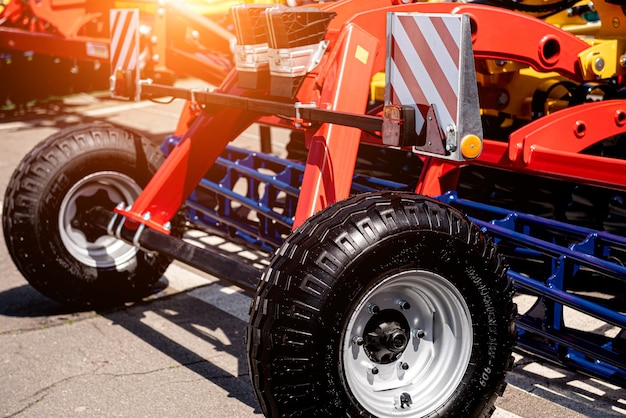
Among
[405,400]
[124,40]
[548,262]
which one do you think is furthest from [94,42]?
[405,400]

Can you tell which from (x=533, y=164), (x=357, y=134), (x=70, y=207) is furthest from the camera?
(x=70, y=207)

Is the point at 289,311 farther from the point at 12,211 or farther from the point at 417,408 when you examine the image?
the point at 12,211

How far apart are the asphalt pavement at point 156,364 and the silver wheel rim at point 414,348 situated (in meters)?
0.54

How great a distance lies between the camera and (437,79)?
113 inches

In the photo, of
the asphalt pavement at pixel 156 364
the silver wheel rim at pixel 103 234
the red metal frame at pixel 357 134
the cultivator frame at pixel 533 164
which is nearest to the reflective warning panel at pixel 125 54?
the cultivator frame at pixel 533 164

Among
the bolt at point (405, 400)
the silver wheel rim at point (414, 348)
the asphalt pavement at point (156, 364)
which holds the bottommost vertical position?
the asphalt pavement at point (156, 364)

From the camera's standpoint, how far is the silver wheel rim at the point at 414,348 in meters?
2.90

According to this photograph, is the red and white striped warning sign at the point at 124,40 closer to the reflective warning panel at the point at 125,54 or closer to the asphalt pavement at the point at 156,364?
the reflective warning panel at the point at 125,54

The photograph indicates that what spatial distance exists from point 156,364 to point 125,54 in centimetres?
178

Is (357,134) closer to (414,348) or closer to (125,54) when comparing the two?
(414,348)

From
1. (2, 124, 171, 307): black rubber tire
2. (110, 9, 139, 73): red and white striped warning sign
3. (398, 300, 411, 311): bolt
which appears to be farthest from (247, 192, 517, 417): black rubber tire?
(110, 9, 139, 73): red and white striped warning sign

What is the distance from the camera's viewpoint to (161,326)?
171 inches

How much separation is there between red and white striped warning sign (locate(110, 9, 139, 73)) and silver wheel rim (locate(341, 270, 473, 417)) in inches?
90.6

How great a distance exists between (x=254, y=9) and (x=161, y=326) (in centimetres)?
172
